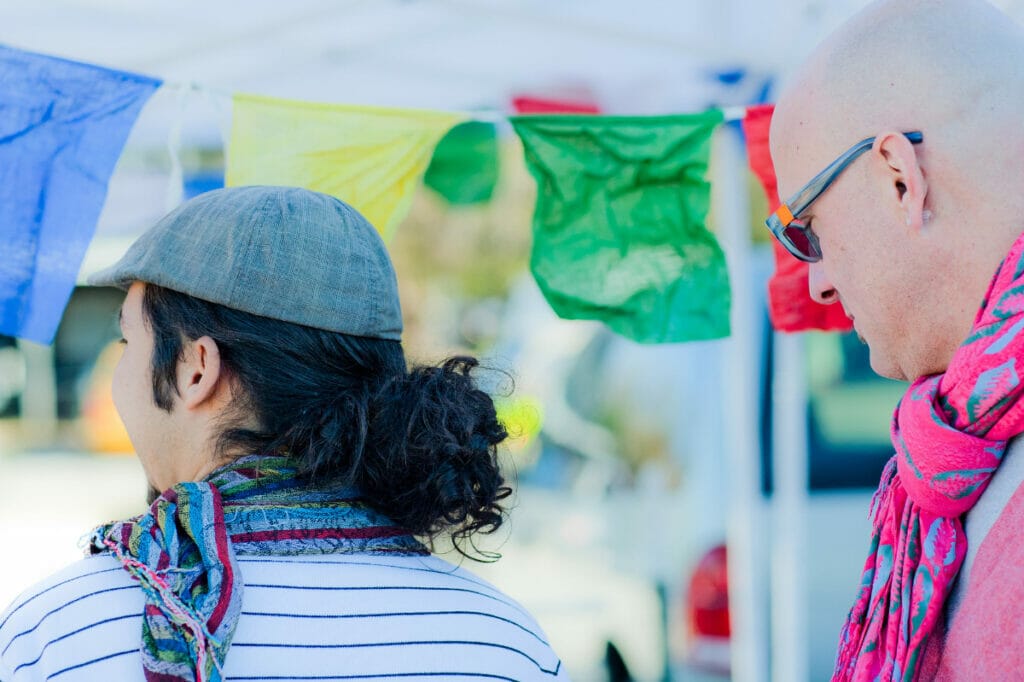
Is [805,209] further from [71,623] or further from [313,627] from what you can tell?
[71,623]

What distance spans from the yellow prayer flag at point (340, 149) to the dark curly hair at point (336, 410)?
91 centimetres

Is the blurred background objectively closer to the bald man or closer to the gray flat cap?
the gray flat cap

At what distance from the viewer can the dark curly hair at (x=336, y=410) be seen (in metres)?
1.32

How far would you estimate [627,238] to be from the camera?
8.14 feet

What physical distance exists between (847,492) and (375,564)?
10.8ft

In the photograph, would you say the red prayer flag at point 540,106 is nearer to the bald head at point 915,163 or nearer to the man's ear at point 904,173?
the bald head at point 915,163

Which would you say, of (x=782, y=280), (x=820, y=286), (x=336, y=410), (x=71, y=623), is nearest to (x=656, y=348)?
(x=782, y=280)

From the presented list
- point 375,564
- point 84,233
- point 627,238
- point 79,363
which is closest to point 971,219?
point 375,564

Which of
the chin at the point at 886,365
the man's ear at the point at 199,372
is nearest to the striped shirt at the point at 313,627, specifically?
the man's ear at the point at 199,372

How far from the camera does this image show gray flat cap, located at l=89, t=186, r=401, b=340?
4.36 ft

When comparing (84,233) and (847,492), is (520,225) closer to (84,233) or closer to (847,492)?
(847,492)

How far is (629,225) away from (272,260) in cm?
130

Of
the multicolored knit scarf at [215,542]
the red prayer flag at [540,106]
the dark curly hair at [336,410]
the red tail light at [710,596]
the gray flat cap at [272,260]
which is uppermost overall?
the red prayer flag at [540,106]

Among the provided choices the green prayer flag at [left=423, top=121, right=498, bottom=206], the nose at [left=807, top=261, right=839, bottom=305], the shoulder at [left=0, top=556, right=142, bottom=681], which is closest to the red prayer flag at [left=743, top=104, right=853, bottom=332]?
the green prayer flag at [left=423, top=121, right=498, bottom=206]
